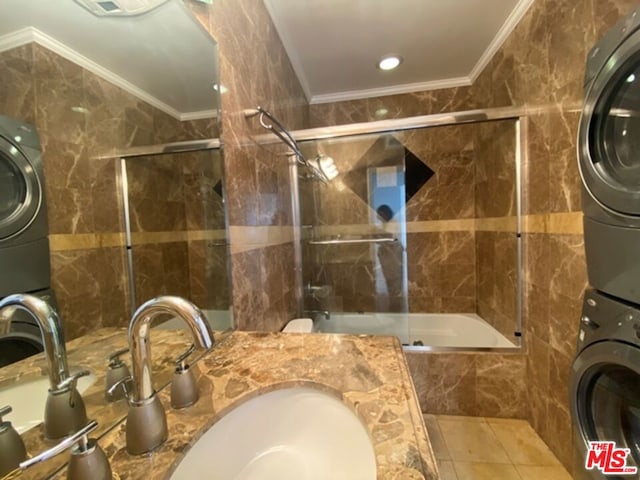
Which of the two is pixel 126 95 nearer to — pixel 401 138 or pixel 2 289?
pixel 2 289

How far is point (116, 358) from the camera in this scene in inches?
23.9

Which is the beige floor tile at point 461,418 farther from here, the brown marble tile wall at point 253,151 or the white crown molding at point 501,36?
the white crown molding at point 501,36

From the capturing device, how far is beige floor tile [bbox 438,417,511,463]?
1475 mm

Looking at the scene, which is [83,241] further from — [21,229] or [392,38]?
[392,38]

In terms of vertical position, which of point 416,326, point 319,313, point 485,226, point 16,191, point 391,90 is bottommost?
point 416,326

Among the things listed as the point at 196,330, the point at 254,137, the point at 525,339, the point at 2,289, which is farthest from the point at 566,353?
the point at 2,289

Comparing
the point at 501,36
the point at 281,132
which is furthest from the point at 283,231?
the point at 501,36

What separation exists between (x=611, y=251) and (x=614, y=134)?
1.38 ft

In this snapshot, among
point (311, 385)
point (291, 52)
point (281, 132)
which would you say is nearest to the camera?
point (311, 385)

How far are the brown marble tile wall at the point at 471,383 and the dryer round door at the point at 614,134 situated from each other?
1251mm

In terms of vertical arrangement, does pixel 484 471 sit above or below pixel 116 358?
below

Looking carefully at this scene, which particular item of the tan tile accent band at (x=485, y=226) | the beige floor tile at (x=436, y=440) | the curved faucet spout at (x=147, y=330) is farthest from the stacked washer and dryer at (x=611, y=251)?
the curved faucet spout at (x=147, y=330)

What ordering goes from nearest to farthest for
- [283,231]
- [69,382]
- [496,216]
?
[69,382] < [283,231] < [496,216]

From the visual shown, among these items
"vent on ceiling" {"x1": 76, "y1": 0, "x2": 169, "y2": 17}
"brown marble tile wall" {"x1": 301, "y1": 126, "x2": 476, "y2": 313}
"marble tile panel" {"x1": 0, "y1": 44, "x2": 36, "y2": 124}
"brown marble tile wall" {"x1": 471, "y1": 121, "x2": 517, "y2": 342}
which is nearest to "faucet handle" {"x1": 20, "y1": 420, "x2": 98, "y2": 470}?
"marble tile panel" {"x1": 0, "y1": 44, "x2": 36, "y2": 124}
